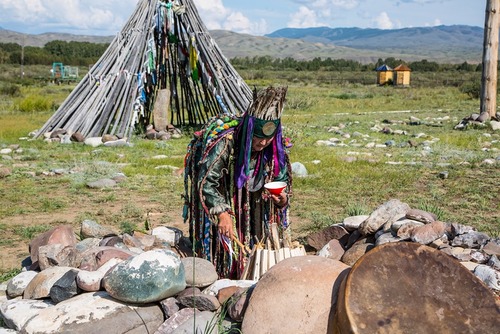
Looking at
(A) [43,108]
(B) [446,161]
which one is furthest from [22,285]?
(A) [43,108]

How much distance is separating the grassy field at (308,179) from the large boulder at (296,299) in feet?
8.31

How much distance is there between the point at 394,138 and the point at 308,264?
918 centimetres

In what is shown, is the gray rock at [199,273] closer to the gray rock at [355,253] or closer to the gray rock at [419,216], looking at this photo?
the gray rock at [355,253]

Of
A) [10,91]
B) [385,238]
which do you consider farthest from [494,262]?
[10,91]

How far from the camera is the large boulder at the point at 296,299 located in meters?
2.81

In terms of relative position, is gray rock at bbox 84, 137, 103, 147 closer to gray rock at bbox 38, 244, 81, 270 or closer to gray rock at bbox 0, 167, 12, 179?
gray rock at bbox 0, 167, 12, 179

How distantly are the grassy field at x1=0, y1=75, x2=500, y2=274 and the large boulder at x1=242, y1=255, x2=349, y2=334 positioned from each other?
2533 mm

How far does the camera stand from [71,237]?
15.1 ft

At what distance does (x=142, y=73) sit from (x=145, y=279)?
9481mm

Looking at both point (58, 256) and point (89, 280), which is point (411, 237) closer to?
point (89, 280)

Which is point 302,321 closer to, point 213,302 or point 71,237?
point 213,302

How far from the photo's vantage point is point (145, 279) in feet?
10.5

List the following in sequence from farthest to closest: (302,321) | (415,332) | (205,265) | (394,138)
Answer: (394,138)
(205,265)
(302,321)
(415,332)

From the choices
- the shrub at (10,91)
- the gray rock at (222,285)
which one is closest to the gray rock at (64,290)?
the gray rock at (222,285)
